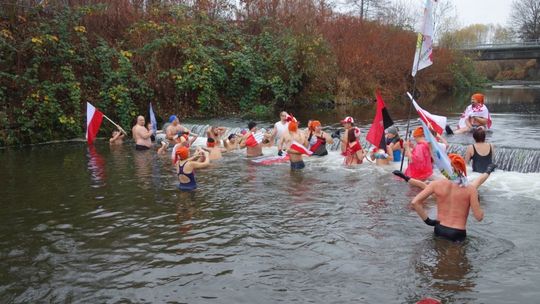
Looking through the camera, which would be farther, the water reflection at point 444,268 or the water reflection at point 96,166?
the water reflection at point 96,166

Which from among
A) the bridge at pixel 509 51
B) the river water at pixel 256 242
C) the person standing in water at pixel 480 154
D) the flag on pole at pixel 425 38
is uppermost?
the bridge at pixel 509 51

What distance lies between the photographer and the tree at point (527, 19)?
75.2m

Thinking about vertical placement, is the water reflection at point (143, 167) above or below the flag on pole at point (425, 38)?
below

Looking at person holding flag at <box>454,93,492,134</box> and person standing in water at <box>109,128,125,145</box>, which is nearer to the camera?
person holding flag at <box>454,93,492,134</box>

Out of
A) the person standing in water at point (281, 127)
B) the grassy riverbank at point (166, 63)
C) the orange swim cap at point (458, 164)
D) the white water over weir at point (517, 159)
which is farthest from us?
the grassy riverbank at point (166, 63)

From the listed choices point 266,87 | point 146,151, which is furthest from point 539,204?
point 266,87

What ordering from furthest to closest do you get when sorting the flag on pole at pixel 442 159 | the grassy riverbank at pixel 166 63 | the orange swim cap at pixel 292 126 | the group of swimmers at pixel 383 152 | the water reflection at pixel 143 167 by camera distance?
the grassy riverbank at pixel 166 63 < the orange swim cap at pixel 292 126 < the water reflection at pixel 143 167 < the group of swimmers at pixel 383 152 < the flag on pole at pixel 442 159

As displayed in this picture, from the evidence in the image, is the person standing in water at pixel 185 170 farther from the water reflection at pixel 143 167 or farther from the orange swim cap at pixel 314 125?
the orange swim cap at pixel 314 125

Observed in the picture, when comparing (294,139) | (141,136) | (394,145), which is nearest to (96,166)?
(141,136)

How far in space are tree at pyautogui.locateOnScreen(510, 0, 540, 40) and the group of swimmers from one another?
7014 centimetres

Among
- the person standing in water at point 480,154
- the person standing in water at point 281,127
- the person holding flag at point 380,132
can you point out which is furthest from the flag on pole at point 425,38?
the person standing in water at point 281,127

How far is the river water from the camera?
5.80 metres

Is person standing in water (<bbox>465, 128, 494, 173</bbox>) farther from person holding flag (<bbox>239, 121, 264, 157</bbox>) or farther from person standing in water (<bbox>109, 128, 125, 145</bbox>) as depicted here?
person standing in water (<bbox>109, 128, 125, 145</bbox>)

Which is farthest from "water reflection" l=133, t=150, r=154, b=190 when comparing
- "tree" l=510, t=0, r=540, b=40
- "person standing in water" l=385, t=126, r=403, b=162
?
"tree" l=510, t=0, r=540, b=40
